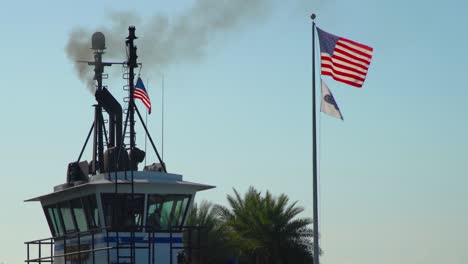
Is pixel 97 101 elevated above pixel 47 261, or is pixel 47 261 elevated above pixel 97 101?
pixel 97 101

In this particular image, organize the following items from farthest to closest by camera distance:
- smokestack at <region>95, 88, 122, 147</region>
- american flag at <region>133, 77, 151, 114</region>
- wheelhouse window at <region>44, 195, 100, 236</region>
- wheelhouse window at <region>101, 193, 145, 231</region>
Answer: american flag at <region>133, 77, 151, 114</region>, smokestack at <region>95, 88, 122, 147</region>, wheelhouse window at <region>44, 195, 100, 236</region>, wheelhouse window at <region>101, 193, 145, 231</region>

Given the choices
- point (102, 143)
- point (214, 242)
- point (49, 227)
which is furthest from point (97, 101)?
point (214, 242)

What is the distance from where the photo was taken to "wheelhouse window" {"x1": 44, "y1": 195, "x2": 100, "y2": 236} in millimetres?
43250

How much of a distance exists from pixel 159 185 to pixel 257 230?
112 ft

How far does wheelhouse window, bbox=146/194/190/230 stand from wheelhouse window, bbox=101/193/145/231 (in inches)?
14.7

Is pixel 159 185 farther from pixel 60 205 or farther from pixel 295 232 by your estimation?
pixel 295 232

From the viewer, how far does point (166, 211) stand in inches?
1706

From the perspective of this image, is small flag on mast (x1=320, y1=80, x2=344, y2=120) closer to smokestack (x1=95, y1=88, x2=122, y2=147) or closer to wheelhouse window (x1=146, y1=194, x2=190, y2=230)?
wheelhouse window (x1=146, y1=194, x2=190, y2=230)

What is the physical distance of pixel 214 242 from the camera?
75.9m

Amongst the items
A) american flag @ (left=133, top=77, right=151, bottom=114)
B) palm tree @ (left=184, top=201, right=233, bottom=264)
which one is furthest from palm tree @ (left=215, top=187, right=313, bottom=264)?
american flag @ (left=133, top=77, right=151, bottom=114)

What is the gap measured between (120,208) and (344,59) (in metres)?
8.95

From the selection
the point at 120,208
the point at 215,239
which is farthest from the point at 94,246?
the point at 215,239

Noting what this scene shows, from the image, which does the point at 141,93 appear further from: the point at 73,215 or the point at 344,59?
the point at 344,59

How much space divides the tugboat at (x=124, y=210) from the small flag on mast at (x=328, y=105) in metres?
4.89
